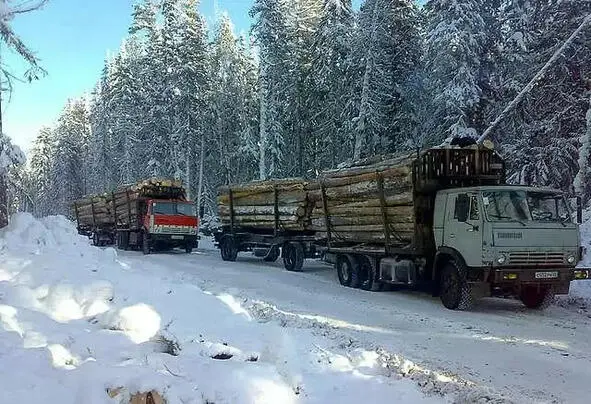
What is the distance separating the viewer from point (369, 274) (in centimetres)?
1448

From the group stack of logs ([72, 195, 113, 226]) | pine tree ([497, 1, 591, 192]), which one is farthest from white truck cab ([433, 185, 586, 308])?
stack of logs ([72, 195, 113, 226])

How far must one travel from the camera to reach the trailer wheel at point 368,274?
1417 cm

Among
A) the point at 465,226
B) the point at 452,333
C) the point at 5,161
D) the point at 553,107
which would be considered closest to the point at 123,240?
the point at 5,161

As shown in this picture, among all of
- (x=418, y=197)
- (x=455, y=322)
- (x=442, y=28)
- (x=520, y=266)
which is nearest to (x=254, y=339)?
(x=455, y=322)

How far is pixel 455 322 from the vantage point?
10023 mm

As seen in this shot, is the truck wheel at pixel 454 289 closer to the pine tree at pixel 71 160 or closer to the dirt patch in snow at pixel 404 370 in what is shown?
the dirt patch in snow at pixel 404 370

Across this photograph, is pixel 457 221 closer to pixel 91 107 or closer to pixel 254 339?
pixel 254 339

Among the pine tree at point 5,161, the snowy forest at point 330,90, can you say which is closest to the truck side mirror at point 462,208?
the snowy forest at point 330,90

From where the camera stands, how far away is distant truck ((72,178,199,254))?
25.9 metres

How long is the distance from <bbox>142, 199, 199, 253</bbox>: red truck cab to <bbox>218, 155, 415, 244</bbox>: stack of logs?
487 centimetres

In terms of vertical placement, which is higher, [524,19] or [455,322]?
[524,19]

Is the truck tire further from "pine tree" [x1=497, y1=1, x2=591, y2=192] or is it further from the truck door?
"pine tree" [x1=497, y1=1, x2=591, y2=192]

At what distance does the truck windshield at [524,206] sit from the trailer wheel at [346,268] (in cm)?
465

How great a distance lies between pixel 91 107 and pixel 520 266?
74.1 m
